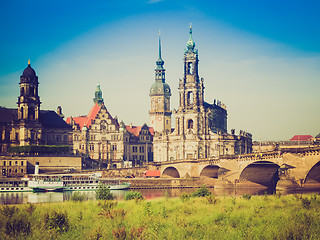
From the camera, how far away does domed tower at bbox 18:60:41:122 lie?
436ft

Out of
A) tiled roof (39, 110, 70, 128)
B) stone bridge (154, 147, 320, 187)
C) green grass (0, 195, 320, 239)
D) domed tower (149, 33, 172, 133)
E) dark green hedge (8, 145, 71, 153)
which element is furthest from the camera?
Answer: domed tower (149, 33, 172, 133)

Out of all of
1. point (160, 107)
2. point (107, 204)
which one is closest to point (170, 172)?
point (160, 107)

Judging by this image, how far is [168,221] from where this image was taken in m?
43.0

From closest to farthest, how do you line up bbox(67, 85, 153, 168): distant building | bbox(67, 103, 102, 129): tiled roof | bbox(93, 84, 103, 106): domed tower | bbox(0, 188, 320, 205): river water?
bbox(0, 188, 320, 205): river water, bbox(67, 85, 153, 168): distant building, bbox(67, 103, 102, 129): tiled roof, bbox(93, 84, 103, 106): domed tower

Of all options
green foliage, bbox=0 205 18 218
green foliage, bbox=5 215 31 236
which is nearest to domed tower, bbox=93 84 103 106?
green foliage, bbox=0 205 18 218

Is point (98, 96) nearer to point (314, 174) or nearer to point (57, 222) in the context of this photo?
point (314, 174)

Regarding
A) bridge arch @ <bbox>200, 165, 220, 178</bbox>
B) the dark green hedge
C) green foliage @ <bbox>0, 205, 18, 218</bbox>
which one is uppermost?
the dark green hedge

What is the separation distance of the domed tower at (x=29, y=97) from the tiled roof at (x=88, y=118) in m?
15.6

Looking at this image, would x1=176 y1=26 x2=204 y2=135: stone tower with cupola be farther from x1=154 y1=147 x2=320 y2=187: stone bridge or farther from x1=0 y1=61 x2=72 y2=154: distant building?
x1=0 y1=61 x2=72 y2=154: distant building

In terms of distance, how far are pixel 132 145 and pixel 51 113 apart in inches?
973

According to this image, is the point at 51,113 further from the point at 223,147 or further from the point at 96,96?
the point at 223,147

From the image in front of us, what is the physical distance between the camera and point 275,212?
45.8 meters

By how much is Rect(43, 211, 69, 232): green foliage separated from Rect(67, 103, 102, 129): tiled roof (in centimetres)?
10485

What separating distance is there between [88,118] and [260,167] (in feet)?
198
